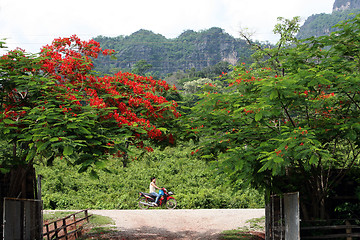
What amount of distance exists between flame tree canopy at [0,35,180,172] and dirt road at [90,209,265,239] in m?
3.86

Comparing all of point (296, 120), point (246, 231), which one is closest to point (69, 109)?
point (296, 120)

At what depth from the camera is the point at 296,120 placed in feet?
38.9

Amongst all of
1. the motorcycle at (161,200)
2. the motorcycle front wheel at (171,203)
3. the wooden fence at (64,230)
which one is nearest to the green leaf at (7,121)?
the wooden fence at (64,230)

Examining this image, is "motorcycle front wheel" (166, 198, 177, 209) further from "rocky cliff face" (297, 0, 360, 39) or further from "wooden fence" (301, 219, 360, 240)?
"rocky cliff face" (297, 0, 360, 39)

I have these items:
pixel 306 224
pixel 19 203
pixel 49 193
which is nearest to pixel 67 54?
pixel 19 203

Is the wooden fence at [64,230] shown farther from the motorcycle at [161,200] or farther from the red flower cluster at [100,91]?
the motorcycle at [161,200]

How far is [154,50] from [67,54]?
394ft

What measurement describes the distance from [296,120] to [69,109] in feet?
21.5

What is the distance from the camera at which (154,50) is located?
424 ft

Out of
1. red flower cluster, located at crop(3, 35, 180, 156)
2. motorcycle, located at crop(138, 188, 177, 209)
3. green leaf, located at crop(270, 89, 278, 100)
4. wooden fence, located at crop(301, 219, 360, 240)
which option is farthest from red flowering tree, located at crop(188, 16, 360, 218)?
motorcycle, located at crop(138, 188, 177, 209)

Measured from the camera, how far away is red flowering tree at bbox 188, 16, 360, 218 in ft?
28.3

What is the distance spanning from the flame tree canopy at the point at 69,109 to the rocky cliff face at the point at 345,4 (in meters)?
179

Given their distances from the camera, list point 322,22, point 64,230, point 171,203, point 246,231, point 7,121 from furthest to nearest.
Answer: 1. point 322,22
2. point 171,203
3. point 246,231
4. point 64,230
5. point 7,121

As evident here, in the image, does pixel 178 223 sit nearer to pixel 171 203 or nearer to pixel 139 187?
pixel 171 203
